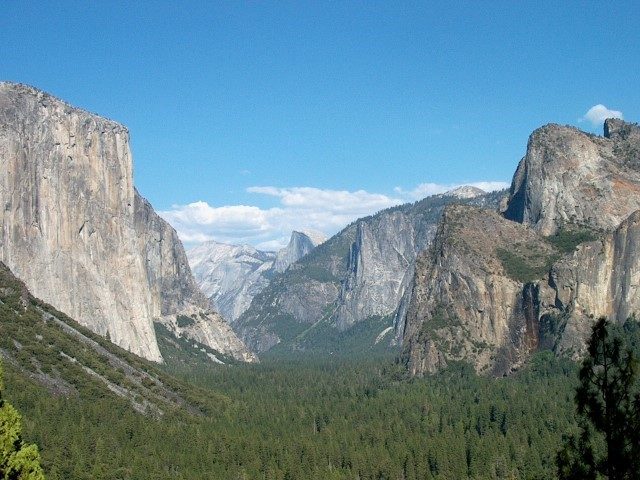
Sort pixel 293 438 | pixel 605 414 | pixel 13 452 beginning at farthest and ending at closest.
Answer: pixel 293 438 → pixel 605 414 → pixel 13 452

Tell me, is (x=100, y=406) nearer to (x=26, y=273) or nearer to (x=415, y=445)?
(x=415, y=445)

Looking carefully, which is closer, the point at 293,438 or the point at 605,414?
the point at 605,414

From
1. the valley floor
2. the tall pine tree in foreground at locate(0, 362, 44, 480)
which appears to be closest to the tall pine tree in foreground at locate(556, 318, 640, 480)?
the tall pine tree in foreground at locate(0, 362, 44, 480)

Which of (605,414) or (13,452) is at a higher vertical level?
(605,414)

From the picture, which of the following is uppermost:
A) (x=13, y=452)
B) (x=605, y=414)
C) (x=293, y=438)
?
(x=605, y=414)

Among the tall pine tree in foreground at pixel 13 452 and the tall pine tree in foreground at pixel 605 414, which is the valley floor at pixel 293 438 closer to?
the tall pine tree in foreground at pixel 605 414

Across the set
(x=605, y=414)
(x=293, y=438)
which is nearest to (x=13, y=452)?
(x=605, y=414)

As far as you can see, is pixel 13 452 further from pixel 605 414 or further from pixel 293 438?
pixel 293 438
